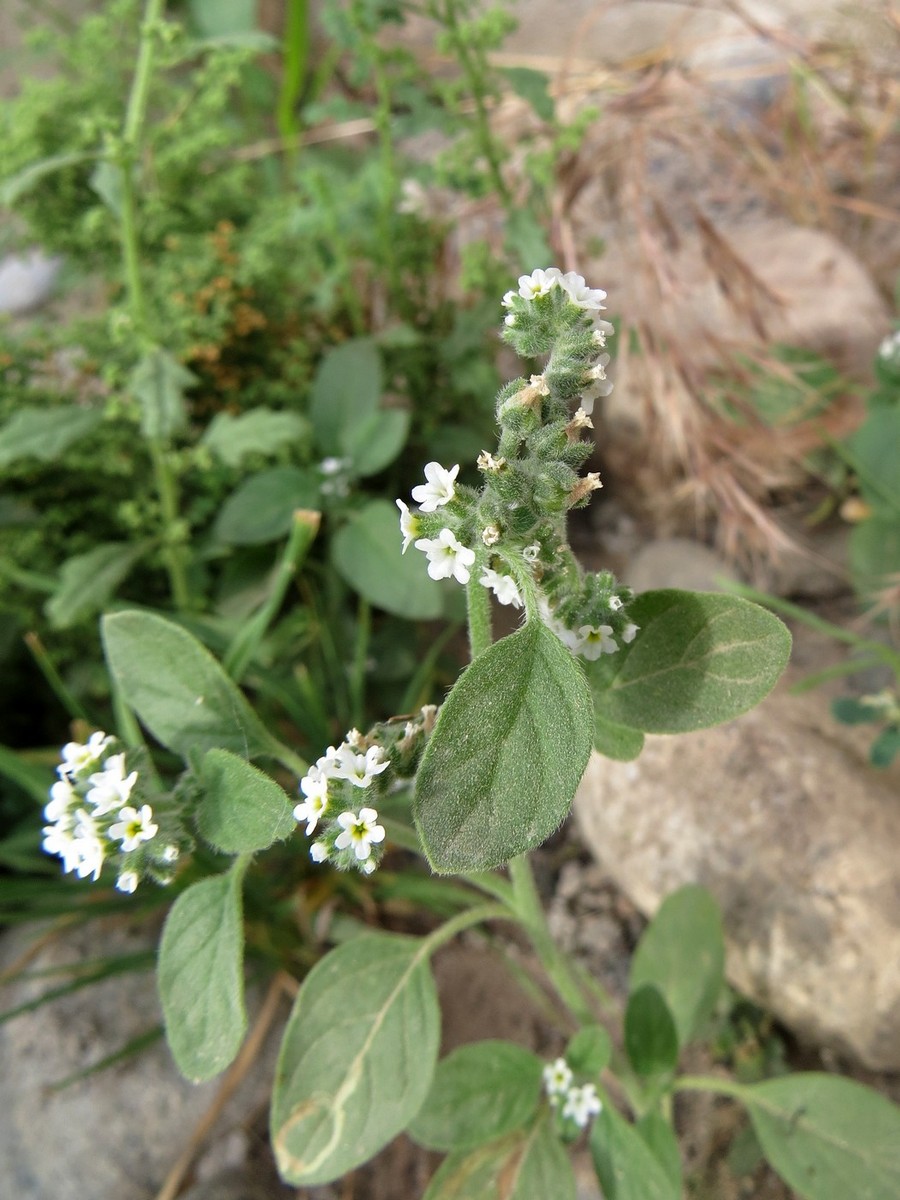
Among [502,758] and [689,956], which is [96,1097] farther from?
[502,758]

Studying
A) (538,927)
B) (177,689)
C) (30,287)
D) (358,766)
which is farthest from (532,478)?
(30,287)

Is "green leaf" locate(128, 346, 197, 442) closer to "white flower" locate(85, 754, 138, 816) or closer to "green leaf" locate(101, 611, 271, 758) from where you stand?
"green leaf" locate(101, 611, 271, 758)

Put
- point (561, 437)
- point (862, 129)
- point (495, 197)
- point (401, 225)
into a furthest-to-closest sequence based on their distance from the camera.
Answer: point (862, 129) → point (495, 197) → point (401, 225) → point (561, 437)

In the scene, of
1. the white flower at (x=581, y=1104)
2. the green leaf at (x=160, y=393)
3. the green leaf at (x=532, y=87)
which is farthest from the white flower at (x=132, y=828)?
the green leaf at (x=532, y=87)

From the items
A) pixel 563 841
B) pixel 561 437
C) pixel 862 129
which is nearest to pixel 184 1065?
pixel 561 437

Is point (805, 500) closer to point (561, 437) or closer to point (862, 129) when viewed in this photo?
point (862, 129)

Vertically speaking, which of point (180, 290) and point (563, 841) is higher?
point (180, 290)

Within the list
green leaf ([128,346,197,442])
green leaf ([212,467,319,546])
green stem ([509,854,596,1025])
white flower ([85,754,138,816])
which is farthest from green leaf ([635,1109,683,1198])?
green leaf ([128,346,197,442])

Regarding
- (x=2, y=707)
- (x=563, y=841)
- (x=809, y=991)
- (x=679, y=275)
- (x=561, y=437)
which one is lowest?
(x=563, y=841)
